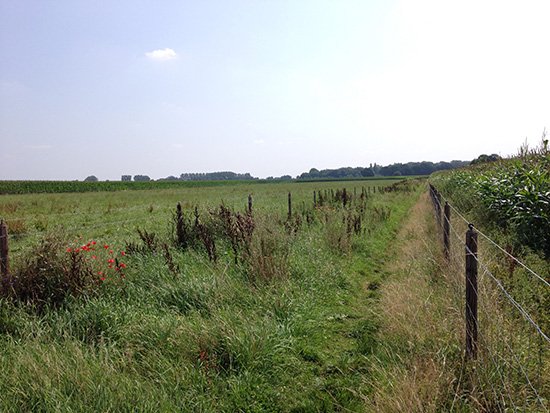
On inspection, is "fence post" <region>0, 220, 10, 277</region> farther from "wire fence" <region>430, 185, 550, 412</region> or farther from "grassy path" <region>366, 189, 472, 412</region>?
Result: "wire fence" <region>430, 185, 550, 412</region>

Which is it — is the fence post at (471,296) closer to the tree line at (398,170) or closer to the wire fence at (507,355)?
the wire fence at (507,355)

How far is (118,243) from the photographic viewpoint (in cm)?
945

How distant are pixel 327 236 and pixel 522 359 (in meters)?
5.10

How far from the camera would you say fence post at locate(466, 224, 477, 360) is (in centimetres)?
273

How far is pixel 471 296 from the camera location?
2762 millimetres

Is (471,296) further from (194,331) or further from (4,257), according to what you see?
(4,257)

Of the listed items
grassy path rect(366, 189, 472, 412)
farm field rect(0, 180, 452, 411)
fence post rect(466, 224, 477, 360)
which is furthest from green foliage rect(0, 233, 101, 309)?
fence post rect(466, 224, 477, 360)

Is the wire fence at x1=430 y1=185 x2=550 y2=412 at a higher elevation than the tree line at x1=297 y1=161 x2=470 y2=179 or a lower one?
lower

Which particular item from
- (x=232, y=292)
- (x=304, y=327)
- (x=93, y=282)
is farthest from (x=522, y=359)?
(x=93, y=282)

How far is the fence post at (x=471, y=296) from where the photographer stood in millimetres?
2732

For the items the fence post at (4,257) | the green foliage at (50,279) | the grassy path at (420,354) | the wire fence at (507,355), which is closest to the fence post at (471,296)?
the wire fence at (507,355)

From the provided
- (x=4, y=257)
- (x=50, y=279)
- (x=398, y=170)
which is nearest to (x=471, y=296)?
(x=50, y=279)

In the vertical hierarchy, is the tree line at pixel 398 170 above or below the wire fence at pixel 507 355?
above

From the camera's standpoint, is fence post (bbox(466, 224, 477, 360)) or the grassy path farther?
fence post (bbox(466, 224, 477, 360))
